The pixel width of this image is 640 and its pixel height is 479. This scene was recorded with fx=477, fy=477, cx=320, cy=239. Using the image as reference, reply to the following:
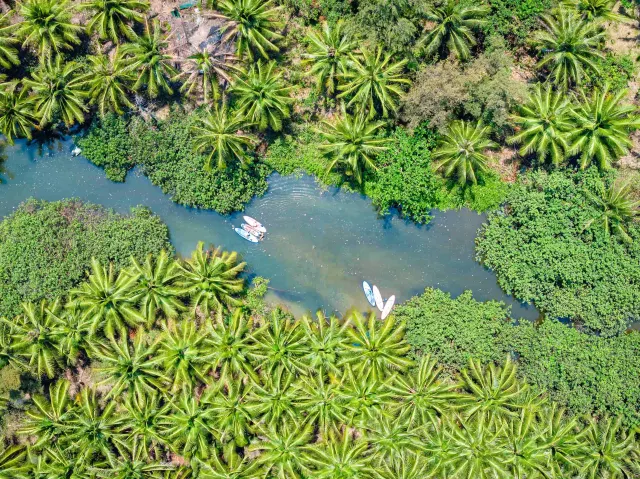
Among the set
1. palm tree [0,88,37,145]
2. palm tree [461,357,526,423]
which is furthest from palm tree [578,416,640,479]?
palm tree [0,88,37,145]

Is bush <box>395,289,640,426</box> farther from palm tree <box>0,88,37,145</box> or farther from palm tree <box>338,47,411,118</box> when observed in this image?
palm tree <box>0,88,37,145</box>

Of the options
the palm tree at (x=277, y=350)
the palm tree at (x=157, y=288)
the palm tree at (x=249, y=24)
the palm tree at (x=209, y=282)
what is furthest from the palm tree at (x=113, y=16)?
the palm tree at (x=277, y=350)

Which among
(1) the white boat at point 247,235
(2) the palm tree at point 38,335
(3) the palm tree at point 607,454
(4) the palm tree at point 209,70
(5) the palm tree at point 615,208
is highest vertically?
(4) the palm tree at point 209,70

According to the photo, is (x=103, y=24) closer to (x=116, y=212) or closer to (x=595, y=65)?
(x=116, y=212)

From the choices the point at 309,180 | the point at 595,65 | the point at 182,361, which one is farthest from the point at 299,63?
the point at 182,361

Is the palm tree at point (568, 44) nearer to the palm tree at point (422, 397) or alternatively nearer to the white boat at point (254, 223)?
the palm tree at point (422, 397)
